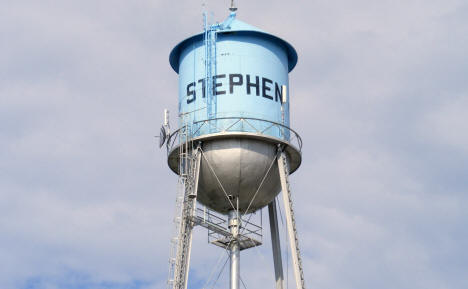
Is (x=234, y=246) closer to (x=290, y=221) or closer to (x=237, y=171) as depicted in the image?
(x=290, y=221)

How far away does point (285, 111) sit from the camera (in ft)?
107

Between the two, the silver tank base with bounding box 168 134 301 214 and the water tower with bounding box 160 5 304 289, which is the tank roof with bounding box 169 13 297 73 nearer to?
the water tower with bounding box 160 5 304 289

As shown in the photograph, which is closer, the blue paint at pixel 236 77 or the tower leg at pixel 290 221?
the tower leg at pixel 290 221

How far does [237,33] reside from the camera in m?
32.5

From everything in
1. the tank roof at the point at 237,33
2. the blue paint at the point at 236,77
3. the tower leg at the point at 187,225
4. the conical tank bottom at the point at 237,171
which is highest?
the tank roof at the point at 237,33

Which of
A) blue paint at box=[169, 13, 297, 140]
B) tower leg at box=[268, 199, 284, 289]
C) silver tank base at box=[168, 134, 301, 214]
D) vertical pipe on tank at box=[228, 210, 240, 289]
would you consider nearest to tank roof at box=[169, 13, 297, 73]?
blue paint at box=[169, 13, 297, 140]

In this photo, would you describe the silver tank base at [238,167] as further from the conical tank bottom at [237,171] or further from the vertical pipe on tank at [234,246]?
the vertical pipe on tank at [234,246]

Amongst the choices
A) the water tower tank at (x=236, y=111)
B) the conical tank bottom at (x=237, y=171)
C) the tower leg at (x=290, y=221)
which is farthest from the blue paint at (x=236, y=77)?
the tower leg at (x=290, y=221)

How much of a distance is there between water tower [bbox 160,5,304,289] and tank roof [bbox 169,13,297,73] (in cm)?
4

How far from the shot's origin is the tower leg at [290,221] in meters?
30.0

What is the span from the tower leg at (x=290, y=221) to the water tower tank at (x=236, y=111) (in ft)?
1.45

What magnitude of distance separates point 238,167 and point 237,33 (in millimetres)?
5291

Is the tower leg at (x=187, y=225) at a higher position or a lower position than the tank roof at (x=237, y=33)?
lower

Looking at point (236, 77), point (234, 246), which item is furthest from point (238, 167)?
point (234, 246)
